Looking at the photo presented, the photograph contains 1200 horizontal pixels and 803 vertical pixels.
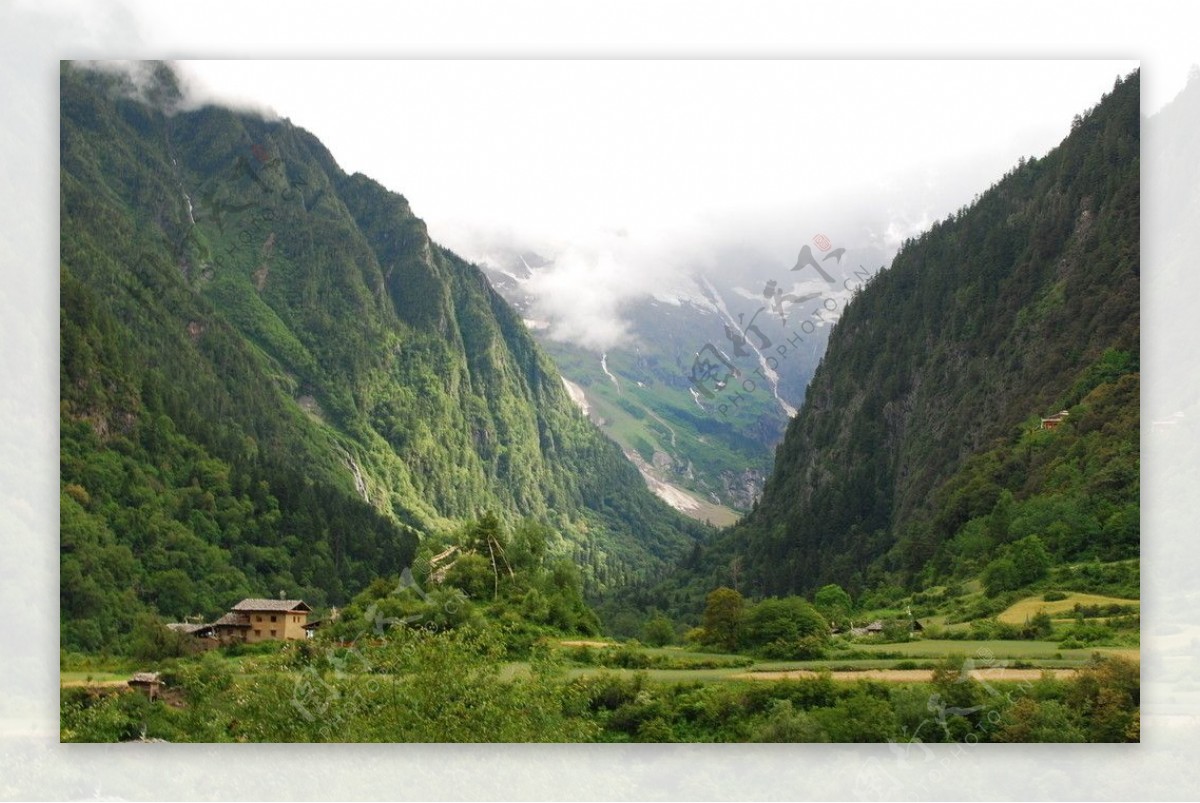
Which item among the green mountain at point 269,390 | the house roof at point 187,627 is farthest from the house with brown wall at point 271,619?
the green mountain at point 269,390

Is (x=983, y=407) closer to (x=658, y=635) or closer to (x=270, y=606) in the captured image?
(x=658, y=635)

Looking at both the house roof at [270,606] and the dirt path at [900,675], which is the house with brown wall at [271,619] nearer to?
the house roof at [270,606]

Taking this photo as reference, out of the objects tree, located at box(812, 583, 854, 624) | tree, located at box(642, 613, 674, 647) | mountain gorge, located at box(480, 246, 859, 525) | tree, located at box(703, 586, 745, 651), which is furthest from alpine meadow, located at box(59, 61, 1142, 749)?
tree, located at box(642, 613, 674, 647)

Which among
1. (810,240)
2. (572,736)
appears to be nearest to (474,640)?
(572,736)

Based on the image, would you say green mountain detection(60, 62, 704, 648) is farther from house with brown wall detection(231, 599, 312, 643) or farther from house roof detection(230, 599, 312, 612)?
house with brown wall detection(231, 599, 312, 643)

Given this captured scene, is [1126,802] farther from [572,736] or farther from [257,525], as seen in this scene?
[257,525]

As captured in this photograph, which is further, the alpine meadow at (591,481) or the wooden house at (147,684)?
the wooden house at (147,684)
